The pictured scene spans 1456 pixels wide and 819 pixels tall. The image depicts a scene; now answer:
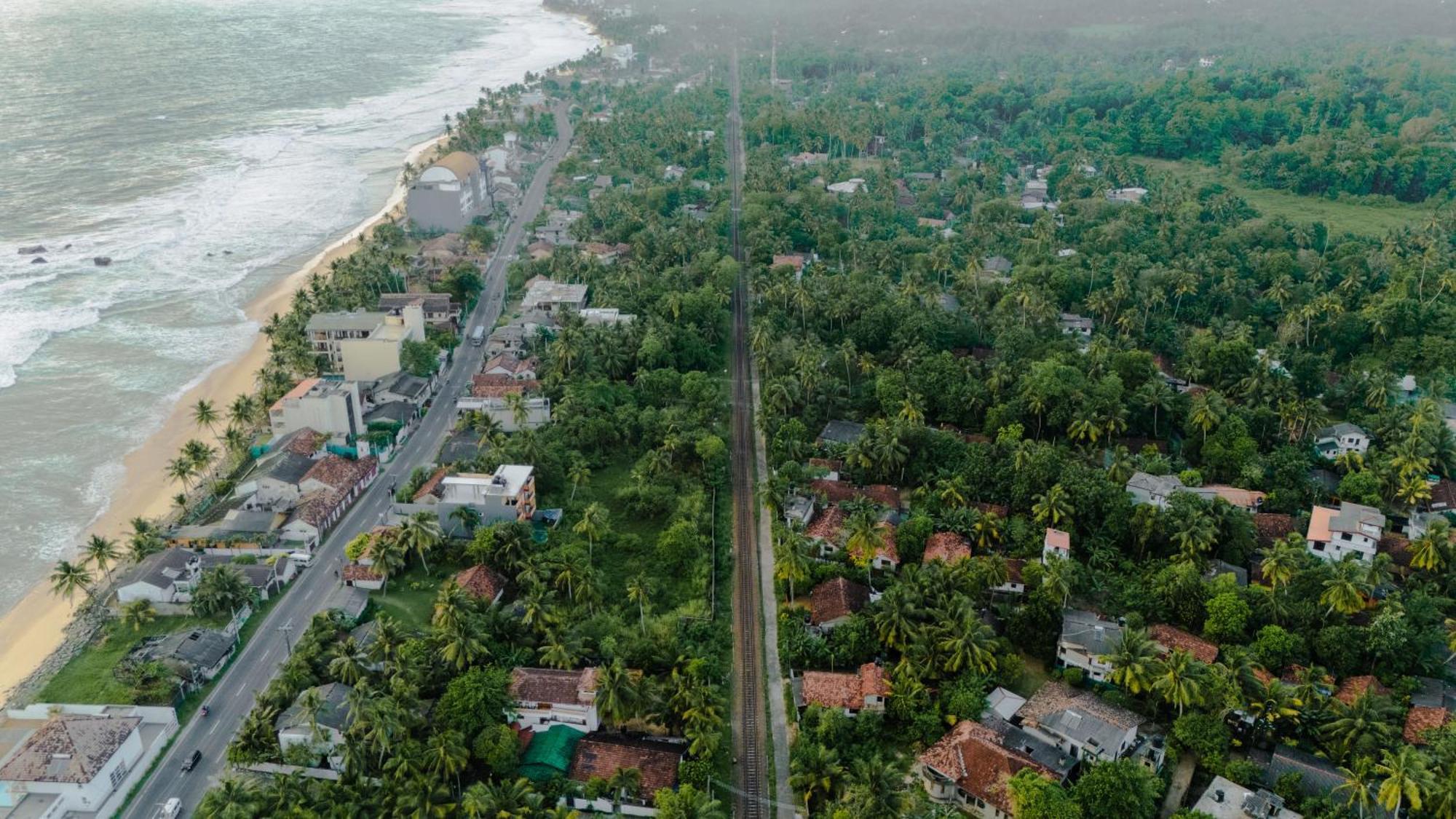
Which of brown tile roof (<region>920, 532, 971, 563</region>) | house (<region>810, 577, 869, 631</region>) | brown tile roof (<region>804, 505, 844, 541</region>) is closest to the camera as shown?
house (<region>810, 577, 869, 631</region>)

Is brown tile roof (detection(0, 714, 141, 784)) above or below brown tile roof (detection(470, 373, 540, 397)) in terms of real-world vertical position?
below

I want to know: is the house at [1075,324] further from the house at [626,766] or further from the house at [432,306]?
the house at [626,766]

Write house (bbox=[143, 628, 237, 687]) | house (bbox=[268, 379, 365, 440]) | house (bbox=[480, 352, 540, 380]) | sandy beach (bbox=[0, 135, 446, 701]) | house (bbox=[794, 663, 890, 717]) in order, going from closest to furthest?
house (bbox=[794, 663, 890, 717]) < house (bbox=[143, 628, 237, 687]) < sandy beach (bbox=[0, 135, 446, 701]) < house (bbox=[268, 379, 365, 440]) < house (bbox=[480, 352, 540, 380])

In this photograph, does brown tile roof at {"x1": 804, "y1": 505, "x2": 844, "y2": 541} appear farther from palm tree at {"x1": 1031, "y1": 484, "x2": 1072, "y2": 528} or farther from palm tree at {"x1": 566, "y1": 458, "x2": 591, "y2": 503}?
palm tree at {"x1": 566, "y1": 458, "x2": 591, "y2": 503}

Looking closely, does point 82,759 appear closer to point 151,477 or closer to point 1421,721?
point 151,477

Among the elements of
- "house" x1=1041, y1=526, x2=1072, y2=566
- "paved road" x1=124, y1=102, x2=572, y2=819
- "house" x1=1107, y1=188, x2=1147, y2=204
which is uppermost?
"house" x1=1107, y1=188, x2=1147, y2=204

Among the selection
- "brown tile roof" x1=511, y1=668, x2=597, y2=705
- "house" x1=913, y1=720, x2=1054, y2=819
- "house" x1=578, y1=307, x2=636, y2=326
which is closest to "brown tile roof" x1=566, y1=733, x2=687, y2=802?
"brown tile roof" x1=511, y1=668, x2=597, y2=705

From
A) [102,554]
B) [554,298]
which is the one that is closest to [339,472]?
[102,554]
